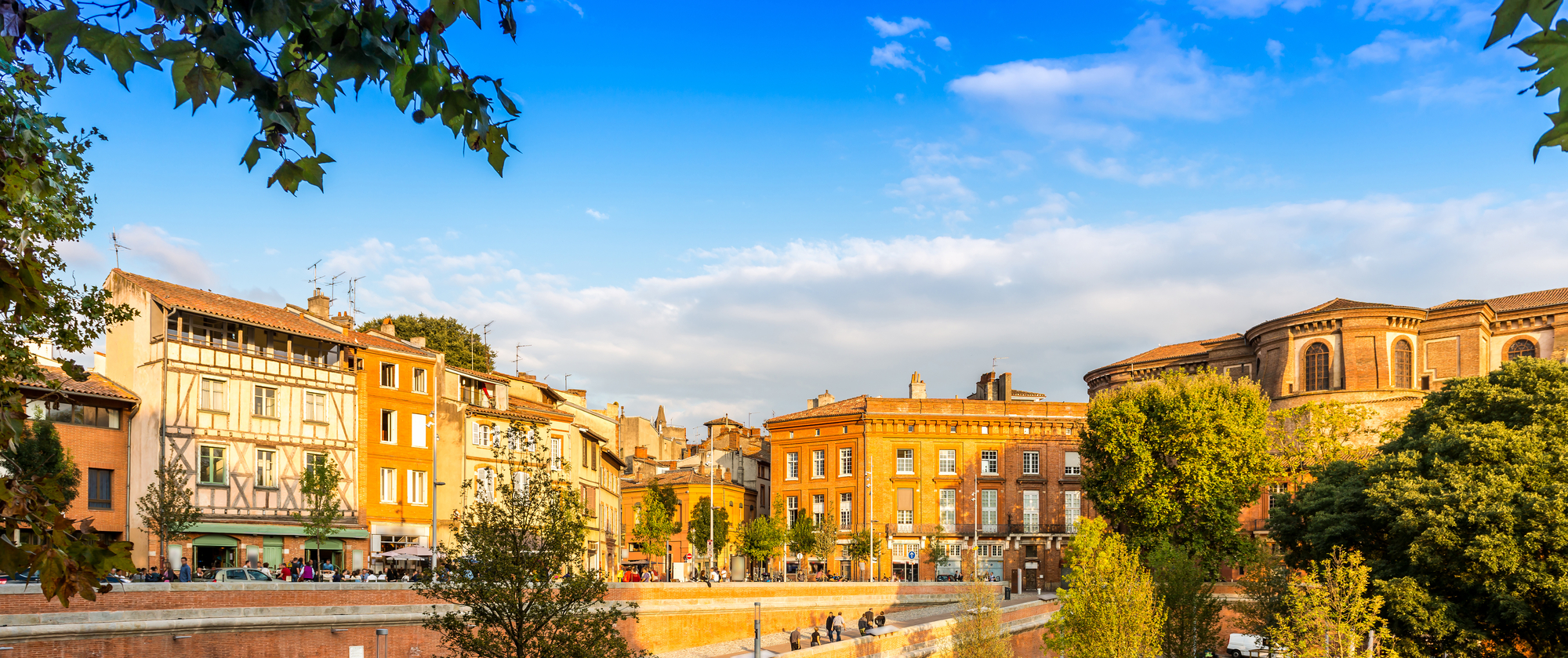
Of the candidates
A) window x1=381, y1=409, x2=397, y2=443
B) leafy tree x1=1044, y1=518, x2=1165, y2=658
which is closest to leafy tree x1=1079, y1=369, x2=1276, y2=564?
leafy tree x1=1044, y1=518, x2=1165, y2=658

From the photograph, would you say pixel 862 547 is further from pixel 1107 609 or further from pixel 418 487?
pixel 1107 609

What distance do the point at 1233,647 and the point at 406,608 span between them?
4224cm

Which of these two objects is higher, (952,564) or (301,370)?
(301,370)

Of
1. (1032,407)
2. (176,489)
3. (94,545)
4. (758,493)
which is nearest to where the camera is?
(94,545)

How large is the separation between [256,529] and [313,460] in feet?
12.7

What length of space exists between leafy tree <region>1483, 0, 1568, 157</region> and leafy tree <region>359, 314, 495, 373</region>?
69.3m

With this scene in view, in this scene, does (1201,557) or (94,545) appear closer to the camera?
(94,545)

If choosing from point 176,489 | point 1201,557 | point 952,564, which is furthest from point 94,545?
point 952,564

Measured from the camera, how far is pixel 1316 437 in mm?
62156

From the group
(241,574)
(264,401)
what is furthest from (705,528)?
(241,574)

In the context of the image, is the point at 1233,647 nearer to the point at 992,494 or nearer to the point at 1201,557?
the point at 1201,557

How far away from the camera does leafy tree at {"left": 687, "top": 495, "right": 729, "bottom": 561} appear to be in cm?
7825

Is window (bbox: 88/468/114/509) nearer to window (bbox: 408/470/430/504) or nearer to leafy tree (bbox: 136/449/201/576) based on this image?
leafy tree (bbox: 136/449/201/576)

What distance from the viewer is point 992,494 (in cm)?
7925
